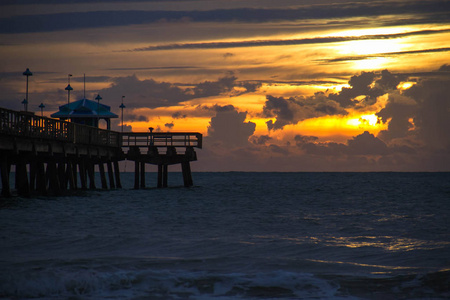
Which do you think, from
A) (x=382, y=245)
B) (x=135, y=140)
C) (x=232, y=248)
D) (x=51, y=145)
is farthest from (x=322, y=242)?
(x=135, y=140)

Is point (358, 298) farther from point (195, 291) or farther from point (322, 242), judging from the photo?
point (322, 242)

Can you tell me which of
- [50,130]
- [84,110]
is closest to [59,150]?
[50,130]

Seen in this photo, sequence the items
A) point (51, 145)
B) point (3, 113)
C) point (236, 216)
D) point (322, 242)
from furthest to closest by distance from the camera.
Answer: point (51, 145) < point (236, 216) < point (3, 113) < point (322, 242)

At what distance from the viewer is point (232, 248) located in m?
17.0

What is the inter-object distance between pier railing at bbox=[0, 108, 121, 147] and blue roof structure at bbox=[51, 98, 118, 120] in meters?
3.90

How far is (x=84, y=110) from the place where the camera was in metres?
48.2

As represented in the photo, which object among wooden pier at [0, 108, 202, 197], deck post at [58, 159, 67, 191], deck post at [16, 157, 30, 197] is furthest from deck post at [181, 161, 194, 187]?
deck post at [16, 157, 30, 197]

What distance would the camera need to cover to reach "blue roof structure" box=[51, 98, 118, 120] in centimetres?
4802

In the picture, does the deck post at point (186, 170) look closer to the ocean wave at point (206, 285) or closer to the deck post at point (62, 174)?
the deck post at point (62, 174)

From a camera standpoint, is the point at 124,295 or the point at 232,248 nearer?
the point at 124,295

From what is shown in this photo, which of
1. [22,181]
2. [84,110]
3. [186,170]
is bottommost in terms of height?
[22,181]

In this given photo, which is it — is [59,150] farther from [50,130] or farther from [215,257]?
[215,257]

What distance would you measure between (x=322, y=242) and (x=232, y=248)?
319 cm

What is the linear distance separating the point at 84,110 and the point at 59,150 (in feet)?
48.9
